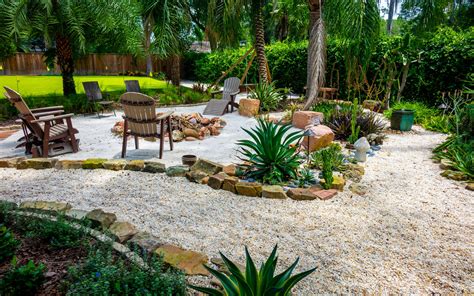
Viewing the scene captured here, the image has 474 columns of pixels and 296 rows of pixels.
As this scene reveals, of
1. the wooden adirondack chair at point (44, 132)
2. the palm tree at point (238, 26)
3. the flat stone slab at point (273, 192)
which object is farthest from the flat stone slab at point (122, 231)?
the palm tree at point (238, 26)

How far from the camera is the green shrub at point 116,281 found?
5.27ft

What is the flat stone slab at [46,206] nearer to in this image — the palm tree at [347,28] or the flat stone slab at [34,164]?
the flat stone slab at [34,164]

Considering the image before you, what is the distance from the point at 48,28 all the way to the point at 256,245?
29.0ft

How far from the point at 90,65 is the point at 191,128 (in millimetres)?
18036

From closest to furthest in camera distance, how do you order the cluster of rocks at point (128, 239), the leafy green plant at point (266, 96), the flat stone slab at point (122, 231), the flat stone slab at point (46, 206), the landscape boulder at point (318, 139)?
the cluster of rocks at point (128, 239)
the flat stone slab at point (122, 231)
the flat stone slab at point (46, 206)
the landscape boulder at point (318, 139)
the leafy green plant at point (266, 96)

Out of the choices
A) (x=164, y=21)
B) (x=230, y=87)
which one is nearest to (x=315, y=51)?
(x=230, y=87)

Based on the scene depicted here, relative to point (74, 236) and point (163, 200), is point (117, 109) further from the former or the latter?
point (74, 236)

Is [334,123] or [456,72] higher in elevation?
[456,72]

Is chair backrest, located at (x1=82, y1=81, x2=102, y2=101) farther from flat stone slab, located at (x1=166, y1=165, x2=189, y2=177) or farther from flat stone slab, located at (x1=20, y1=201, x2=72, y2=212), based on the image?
flat stone slab, located at (x1=20, y1=201, x2=72, y2=212)

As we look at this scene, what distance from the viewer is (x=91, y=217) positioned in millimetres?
2611

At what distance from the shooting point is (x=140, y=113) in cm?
471

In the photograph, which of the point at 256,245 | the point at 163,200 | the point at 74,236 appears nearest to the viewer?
the point at 74,236

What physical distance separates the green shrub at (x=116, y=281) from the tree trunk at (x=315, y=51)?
20.5 ft

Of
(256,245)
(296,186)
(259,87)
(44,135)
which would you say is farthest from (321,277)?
(259,87)
